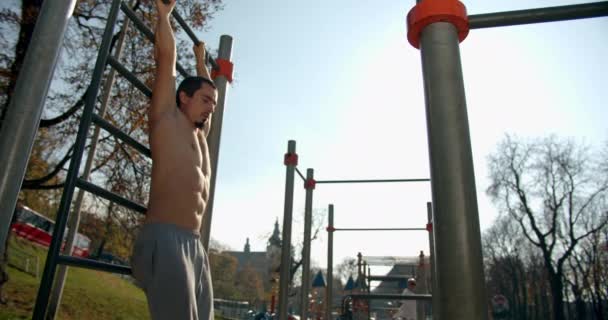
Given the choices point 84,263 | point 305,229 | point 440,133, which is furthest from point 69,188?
point 305,229

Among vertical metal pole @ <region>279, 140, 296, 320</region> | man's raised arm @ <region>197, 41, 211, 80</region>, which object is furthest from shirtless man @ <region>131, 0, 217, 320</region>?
vertical metal pole @ <region>279, 140, 296, 320</region>

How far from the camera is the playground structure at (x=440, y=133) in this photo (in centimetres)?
91

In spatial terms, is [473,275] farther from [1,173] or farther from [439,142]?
[1,173]

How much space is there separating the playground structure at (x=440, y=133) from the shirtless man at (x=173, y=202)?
0.25m

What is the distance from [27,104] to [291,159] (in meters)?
3.25

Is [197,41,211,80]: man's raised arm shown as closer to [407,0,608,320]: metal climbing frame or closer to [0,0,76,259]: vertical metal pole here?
[0,0,76,259]: vertical metal pole

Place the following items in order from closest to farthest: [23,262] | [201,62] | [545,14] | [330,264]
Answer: [545,14]
[201,62]
[330,264]
[23,262]

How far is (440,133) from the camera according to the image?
3.32 ft

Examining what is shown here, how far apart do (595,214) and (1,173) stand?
2236cm

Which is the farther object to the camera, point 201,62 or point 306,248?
point 306,248

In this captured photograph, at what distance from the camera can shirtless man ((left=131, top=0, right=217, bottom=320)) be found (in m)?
1.26

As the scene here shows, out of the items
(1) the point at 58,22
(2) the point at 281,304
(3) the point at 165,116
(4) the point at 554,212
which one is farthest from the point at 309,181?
(4) the point at 554,212

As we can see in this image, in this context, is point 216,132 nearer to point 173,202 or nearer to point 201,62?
point 201,62

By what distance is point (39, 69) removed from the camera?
1229mm
